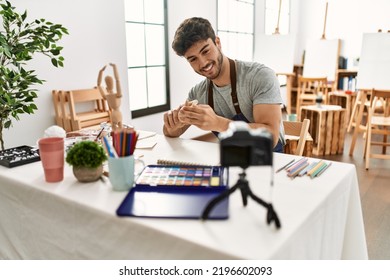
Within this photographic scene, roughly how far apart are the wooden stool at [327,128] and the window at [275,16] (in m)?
3.17

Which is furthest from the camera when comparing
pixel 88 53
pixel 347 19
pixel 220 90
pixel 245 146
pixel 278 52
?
pixel 347 19

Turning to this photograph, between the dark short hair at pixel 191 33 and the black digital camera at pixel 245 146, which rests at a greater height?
the dark short hair at pixel 191 33

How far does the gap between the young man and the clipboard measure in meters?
0.37

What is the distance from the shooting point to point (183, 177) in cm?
113

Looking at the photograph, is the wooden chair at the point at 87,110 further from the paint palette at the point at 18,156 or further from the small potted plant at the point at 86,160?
the small potted plant at the point at 86,160

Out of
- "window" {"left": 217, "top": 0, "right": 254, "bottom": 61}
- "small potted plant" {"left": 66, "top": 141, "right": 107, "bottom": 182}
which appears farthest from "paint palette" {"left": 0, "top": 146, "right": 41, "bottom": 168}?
"window" {"left": 217, "top": 0, "right": 254, "bottom": 61}

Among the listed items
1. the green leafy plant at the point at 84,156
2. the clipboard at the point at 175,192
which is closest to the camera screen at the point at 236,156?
the clipboard at the point at 175,192

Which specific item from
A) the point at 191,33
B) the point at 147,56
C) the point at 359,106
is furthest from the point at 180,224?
the point at 359,106

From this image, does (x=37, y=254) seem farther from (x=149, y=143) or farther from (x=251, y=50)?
(x=251, y=50)

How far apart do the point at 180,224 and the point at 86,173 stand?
0.43 m

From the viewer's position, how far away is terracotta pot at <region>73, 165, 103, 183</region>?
44.3 inches

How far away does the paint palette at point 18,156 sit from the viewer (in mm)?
1335

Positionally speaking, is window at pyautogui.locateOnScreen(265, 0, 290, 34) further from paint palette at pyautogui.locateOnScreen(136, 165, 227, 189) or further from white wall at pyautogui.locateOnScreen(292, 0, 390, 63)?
paint palette at pyautogui.locateOnScreen(136, 165, 227, 189)

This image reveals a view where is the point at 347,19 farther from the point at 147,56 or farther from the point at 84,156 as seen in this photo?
the point at 84,156
